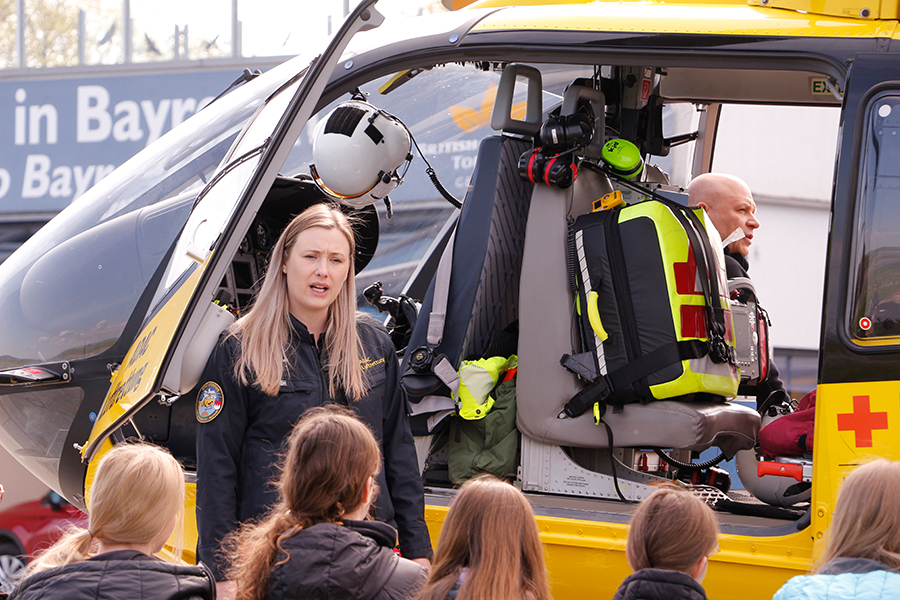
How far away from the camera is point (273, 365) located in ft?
8.09

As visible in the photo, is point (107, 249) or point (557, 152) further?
point (107, 249)

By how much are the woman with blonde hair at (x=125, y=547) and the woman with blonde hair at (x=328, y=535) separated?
157 mm

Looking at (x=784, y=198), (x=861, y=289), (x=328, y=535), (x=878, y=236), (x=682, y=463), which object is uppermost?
(x=784, y=198)

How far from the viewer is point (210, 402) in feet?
8.03

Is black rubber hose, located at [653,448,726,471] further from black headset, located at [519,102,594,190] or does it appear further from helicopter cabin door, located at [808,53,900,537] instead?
black headset, located at [519,102,594,190]

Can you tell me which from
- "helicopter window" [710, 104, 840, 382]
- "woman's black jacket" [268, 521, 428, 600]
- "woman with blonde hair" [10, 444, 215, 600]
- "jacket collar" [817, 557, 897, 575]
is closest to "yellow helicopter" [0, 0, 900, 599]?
"woman with blonde hair" [10, 444, 215, 600]

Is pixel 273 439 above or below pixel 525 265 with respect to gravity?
below

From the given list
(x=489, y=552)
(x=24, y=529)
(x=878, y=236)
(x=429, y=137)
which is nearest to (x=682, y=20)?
(x=878, y=236)

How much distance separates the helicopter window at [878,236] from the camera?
2.59 meters

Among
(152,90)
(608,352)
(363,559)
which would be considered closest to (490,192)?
(608,352)

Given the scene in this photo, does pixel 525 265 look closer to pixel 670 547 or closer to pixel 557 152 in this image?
pixel 557 152

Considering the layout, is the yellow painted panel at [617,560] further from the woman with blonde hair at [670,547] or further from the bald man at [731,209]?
the bald man at [731,209]

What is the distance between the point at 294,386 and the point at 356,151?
1.30m

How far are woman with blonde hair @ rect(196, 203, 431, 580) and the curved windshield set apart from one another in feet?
2.99
